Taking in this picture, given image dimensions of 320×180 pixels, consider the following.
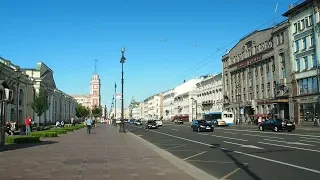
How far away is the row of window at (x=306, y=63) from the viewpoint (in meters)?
52.9

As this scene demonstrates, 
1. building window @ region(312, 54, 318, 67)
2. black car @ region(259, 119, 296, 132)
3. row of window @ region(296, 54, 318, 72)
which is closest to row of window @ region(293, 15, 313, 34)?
row of window @ region(296, 54, 318, 72)

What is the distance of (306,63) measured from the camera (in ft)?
181

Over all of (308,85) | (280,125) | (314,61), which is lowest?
(280,125)

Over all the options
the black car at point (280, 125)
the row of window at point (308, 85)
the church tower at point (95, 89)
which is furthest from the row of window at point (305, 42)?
the church tower at point (95, 89)

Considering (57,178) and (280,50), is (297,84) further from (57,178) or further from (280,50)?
(57,178)

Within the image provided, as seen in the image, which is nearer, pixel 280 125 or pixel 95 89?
pixel 280 125

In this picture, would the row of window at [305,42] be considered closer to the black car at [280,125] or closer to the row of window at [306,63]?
the row of window at [306,63]

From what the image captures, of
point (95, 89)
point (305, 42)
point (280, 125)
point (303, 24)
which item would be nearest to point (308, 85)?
point (305, 42)

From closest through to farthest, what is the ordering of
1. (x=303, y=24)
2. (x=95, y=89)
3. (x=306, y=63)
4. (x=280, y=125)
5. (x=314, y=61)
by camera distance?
(x=280, y=125)
(x=314, y=61)
(x=306, y=63)
(x=303, y=24)
(x=95, y=89)

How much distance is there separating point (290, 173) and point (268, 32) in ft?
209

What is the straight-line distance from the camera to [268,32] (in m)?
70.4

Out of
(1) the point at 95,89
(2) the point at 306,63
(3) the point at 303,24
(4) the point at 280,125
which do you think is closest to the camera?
(4) the point at 280,125

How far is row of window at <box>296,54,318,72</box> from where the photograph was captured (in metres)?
52.9

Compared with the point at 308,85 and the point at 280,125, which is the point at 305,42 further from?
the point at 280,125
